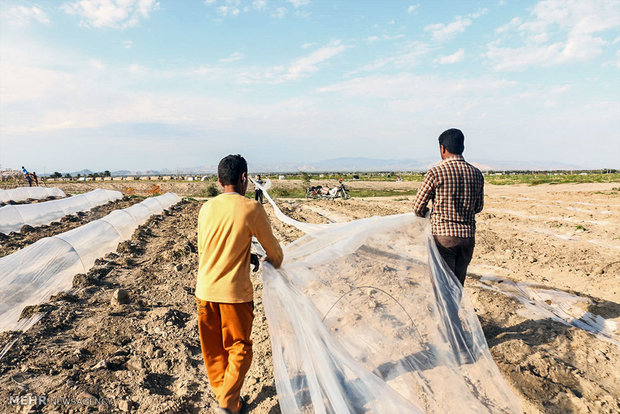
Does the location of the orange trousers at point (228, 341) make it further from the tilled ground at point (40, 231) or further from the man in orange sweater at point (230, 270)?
the tilled ground at point (40, 231)

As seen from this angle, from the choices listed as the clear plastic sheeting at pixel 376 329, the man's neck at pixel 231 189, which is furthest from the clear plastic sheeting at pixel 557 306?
the man's neck at pixel 231 189

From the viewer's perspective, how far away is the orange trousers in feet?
6.60

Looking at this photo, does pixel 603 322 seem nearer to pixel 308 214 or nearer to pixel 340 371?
pixel 340 371

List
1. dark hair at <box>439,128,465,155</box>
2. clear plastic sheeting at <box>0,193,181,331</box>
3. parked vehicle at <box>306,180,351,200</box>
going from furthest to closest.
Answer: parked vehicle at <box>306,180,351,200</box>
clear plastic sheeting at <box>0,193,181,331</box>
dark hair at <box>439,128,465,155</box>

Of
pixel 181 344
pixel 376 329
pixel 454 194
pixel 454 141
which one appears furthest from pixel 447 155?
pixel 181 344

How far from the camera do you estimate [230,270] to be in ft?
6.49

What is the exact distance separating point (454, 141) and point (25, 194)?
20.0 m

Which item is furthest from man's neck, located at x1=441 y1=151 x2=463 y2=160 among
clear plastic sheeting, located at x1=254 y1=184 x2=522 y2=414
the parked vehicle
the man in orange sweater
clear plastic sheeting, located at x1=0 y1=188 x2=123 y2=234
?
the parked vehicle

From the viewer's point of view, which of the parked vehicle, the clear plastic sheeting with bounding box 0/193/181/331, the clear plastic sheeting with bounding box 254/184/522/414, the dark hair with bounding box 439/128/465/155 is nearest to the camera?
the clear plastic sheeting with bounding box 254/184/522/414

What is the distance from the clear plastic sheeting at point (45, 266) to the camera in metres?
3.82

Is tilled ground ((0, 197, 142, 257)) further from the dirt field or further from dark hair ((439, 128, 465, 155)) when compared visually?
dark hair ((439, 128, 465, 155))

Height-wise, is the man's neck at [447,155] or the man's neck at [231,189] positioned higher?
the man's neck at [447,155]

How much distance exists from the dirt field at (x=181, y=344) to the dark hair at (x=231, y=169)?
1527 mm

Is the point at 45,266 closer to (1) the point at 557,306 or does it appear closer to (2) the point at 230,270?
(2) the point at 230,270
